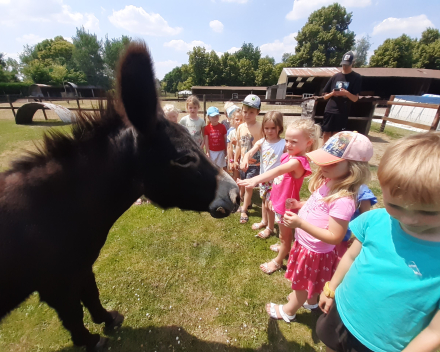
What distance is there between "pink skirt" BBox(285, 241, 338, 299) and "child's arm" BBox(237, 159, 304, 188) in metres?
0.89

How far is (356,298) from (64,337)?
3206 millimetres

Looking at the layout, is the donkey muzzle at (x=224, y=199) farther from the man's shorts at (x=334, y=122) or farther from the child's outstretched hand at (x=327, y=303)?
the man's shorts at (x=334, y=122)

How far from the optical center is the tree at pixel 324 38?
55.3 meters

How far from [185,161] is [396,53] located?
6516cm

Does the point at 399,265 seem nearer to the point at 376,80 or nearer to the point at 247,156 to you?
the point at 247,156

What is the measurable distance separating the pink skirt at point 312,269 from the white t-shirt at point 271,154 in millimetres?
1597

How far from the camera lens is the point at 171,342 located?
252 cm

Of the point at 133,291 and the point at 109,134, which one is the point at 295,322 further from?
the point at 109,134

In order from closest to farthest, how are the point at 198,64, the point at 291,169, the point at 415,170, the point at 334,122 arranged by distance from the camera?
1. the point at 415,170
2. the point at 291,169
3. the point at 334,122
4. the point at 198,64

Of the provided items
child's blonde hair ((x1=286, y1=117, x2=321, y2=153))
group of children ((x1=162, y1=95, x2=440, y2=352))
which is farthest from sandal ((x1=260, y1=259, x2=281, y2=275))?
child's blonde hair ((x1=286, y1=117, x2=321, y2=153))

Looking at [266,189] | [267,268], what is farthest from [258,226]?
[267,268]

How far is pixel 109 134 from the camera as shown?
1679 mm

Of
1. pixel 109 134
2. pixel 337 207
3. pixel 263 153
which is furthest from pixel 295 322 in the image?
pixel 109 134

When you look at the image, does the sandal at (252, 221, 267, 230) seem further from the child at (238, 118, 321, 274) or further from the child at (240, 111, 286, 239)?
the child at (238, 118, 321, 274)
